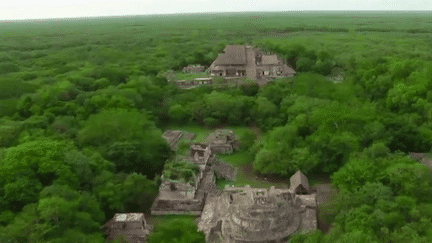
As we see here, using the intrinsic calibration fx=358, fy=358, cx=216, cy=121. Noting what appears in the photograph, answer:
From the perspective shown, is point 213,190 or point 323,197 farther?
point 213,190

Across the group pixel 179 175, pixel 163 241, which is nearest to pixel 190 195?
pixel 179 175

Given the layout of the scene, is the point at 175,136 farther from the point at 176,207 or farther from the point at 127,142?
the point at 176,207

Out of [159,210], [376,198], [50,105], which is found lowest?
[159,210]

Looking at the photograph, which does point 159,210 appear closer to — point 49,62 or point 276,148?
point 276,148

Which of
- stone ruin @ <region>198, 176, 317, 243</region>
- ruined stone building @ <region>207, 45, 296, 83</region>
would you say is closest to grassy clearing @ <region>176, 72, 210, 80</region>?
ruined stone building @ <region>207, 45, 296, 83</region>

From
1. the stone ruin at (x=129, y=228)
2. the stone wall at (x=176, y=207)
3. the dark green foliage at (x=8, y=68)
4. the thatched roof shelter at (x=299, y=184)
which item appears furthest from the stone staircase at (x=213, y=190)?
the dark green foliage at (x=8, y=68)

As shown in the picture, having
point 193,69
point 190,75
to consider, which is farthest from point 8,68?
point 193,69

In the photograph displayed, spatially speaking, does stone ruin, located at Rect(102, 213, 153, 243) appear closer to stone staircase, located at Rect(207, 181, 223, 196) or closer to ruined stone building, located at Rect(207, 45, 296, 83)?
stone staircase, located at Rect(207, 181, 223, 196)
